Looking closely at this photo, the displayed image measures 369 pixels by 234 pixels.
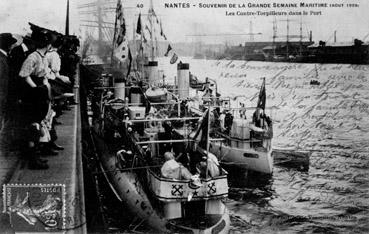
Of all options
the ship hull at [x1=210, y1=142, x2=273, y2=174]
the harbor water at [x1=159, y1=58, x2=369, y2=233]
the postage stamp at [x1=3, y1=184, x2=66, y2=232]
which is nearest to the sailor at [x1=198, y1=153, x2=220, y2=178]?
the harbor water at [x1=159, y1=58, x2=369, y2=233]

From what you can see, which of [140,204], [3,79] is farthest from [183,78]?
[3,79]

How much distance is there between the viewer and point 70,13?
22.3ft

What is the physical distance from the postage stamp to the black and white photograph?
0.01 m

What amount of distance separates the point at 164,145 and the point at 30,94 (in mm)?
5420

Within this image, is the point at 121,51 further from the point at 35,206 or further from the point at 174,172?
the point at 35,206

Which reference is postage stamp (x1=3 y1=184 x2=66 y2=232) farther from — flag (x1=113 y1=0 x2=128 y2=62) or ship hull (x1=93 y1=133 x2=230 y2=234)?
flag (x1=113 y1=0 x2=128 y2=62)

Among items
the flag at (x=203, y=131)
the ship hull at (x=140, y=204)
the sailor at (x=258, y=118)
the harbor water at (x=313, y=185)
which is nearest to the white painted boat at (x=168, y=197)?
the ship hull at (x=140, y=204)

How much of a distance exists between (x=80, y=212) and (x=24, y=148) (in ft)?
3.10

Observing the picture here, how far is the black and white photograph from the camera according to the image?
159 inches

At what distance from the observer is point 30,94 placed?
3.85m

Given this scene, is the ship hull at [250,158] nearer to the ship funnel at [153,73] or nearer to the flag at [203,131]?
the ship funnel at [153,73]

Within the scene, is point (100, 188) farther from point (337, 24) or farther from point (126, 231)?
point (337, 24)

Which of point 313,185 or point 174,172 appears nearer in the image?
point 174,172

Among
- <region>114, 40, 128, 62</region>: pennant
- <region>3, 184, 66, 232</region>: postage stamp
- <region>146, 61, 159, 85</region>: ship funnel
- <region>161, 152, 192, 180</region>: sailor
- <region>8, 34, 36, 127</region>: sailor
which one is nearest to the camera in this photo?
<region>3, 184, 66, 232</region>: postage stamp
